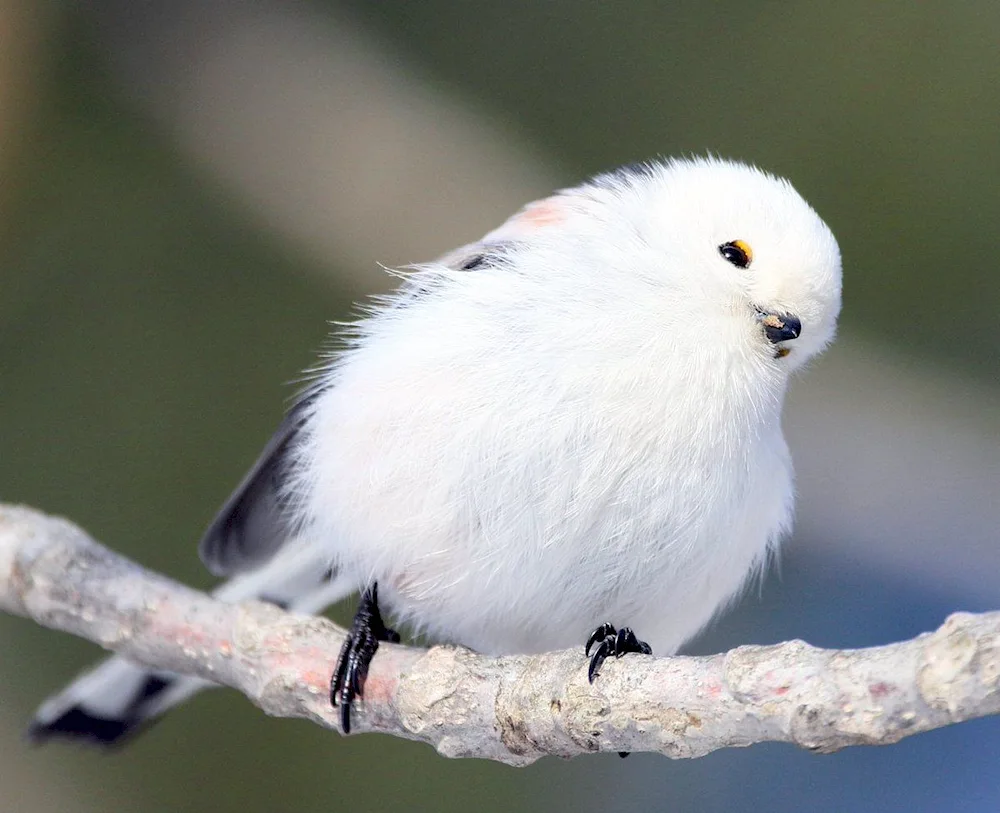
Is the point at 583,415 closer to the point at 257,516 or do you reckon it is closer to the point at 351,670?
the point at 351,670

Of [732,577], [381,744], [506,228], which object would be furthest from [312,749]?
[506,228]

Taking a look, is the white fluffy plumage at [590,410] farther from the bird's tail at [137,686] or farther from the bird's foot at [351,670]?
the bird's tail at [137,686]

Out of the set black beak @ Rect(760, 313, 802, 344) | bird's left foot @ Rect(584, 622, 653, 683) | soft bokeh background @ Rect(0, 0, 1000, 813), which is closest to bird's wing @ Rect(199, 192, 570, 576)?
soft bokeh background @ Rect(0, 0, 1000, 813)

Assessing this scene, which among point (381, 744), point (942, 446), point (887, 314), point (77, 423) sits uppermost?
point (887, 314)

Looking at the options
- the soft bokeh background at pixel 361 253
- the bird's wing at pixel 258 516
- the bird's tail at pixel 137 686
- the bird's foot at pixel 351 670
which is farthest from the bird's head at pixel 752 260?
the bird's tail at pixel 137 686

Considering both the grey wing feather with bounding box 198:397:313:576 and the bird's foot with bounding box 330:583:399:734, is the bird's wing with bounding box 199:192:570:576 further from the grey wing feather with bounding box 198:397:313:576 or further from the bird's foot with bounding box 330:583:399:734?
the bird's foot with bounding box 330:583:399:734

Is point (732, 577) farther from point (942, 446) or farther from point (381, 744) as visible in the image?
point (381, 744)
